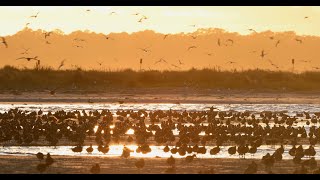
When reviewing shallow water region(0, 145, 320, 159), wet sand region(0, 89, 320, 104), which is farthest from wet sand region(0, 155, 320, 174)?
wet sand region(0, 89, 320, 104)

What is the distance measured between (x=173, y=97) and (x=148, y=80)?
12.8 metres

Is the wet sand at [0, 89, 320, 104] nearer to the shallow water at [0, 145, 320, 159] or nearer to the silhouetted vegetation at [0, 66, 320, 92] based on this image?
the silhouetted vegetation at [0, 66, 320, 92]

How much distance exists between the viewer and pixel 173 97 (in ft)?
163

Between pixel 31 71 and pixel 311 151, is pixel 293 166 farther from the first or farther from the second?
pixel 31 71

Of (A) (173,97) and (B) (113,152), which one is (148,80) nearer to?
(A) (173,97)

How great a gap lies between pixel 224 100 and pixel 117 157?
29.7 m

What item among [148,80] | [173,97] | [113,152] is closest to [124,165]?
[113,152]

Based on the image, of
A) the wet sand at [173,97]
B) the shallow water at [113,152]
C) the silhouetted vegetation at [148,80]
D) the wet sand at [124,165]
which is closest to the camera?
the wet sand at [124,165]

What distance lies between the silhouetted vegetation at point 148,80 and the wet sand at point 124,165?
3862 cm

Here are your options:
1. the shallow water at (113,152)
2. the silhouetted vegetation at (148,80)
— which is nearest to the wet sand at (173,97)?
the silhouetted vegetation at (148,80)

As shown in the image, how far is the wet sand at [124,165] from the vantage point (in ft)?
52.0

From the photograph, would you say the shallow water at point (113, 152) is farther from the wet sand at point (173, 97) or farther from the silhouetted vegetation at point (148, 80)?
the silhouetted vegetation at point (148, 80)

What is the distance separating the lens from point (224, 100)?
155 ft

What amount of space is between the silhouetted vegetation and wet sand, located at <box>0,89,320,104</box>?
12.2 feet
